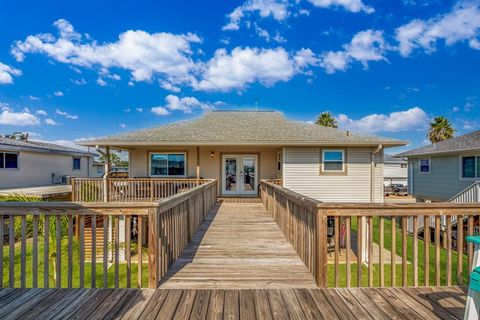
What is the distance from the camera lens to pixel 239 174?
500 inches

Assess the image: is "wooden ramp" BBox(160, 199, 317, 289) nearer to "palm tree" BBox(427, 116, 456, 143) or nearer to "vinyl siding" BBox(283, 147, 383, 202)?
"vinyl siding" BBox(283, 147, 383, 202)

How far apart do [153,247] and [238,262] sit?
1474 millimetres

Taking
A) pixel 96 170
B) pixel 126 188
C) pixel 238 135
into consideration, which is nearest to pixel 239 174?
pixel 238 135

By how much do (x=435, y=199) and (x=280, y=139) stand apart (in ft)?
38.4

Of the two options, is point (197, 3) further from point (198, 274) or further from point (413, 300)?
point (413, 300)

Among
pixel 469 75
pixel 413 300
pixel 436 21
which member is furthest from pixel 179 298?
pixel 469 75

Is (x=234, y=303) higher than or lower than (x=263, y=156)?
lower

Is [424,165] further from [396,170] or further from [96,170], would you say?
[96,170]

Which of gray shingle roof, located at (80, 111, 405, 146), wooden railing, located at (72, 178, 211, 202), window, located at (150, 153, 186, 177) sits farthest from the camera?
window, located at (150, 153, 186, 177)

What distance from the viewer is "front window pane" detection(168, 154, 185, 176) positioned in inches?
490

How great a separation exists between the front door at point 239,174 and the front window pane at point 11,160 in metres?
13.6

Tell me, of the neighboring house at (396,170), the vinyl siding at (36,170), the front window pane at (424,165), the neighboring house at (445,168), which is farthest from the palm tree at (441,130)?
the vinyl siding at (36,170)

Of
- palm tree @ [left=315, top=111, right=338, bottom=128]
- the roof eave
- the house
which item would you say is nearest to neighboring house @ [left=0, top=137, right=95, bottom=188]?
the roof eave

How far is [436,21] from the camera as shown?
12.8 m
